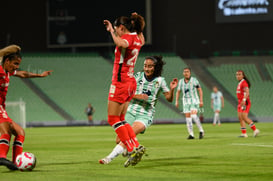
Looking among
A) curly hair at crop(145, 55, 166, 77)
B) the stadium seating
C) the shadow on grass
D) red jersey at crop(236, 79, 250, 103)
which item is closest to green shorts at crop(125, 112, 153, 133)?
the shadow on grass

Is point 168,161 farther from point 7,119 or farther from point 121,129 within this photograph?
point 7,119

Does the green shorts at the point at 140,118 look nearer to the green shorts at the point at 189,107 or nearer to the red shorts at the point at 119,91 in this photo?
the red shorts at the point at 119,91

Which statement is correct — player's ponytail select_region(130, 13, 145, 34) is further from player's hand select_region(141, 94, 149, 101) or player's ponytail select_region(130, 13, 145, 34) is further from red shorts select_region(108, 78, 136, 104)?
player's hand select_region(141, 94, 149, 101)

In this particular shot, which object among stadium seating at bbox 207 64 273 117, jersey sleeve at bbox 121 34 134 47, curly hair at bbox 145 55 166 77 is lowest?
stadium seating at bbox 207 64 273 117

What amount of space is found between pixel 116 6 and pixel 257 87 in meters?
11.1

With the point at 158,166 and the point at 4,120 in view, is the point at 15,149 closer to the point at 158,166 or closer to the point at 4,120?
the point at 4,120

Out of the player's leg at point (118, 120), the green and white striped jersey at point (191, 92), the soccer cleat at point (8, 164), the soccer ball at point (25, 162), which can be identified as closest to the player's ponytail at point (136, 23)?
the player's leg at point (118, 120)

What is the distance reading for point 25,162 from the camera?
881 cm

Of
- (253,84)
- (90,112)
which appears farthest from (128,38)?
(253,84)

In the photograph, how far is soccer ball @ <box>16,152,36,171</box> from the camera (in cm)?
883

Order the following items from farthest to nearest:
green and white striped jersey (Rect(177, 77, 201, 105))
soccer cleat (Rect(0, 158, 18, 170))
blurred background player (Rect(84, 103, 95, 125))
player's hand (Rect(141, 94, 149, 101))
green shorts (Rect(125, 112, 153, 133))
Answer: blurred background player (Rect(84, 103, 95, 125))
green and white striped jersey (Rect(177, 77, 201, 105))
player's hand (Rect(141, 94, 149, 101))
green shorts (Rect(125, 112, 153, 133))
soccer cleat (Rect(0, 158, 18, 170))

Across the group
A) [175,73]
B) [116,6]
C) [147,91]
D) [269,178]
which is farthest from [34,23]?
[269,178]

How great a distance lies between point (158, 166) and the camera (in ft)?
31.3

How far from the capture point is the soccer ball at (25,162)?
883cm
